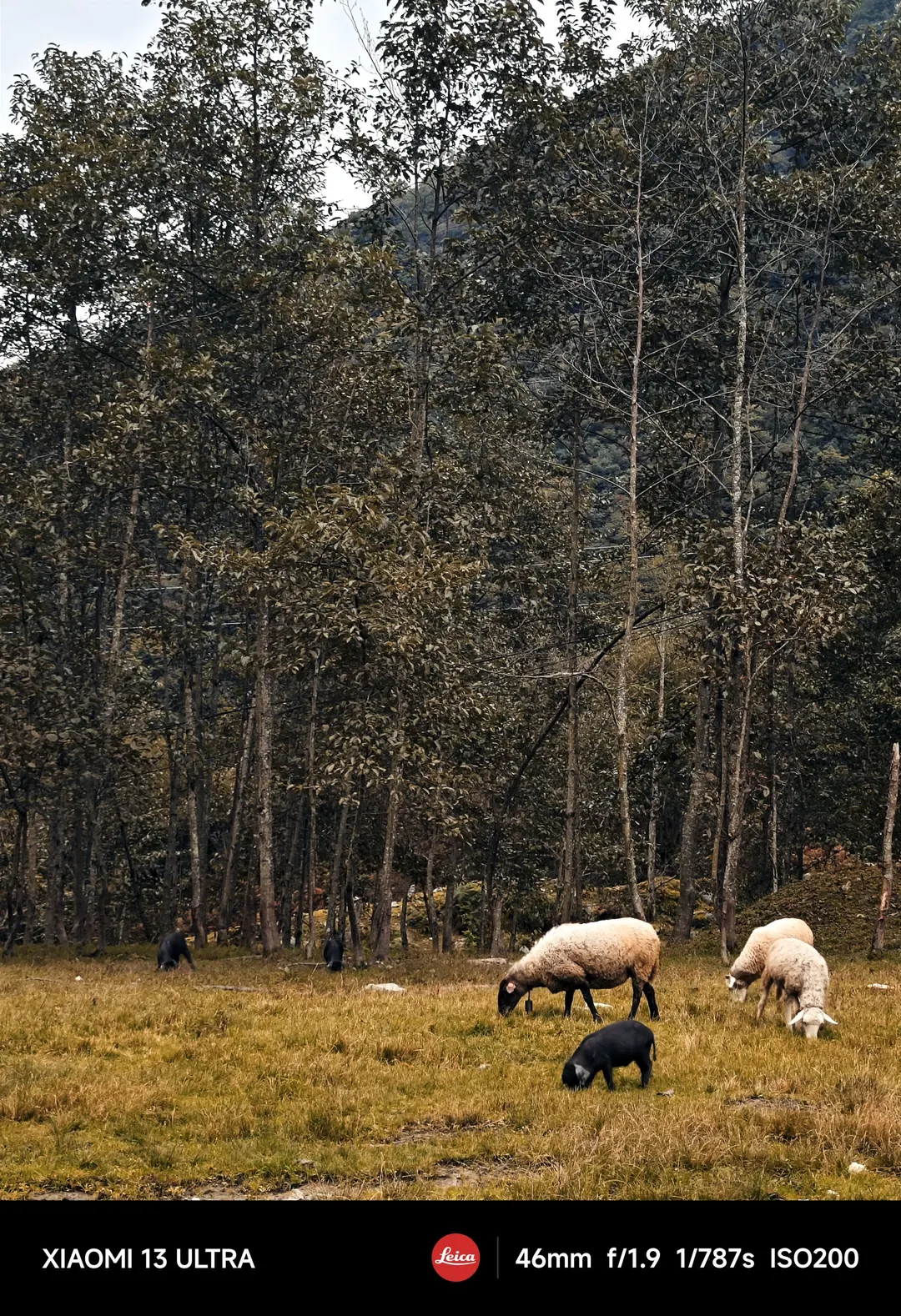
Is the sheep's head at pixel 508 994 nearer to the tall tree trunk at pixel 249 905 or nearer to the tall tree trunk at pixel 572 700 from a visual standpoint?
the tall tree trunk at pixel 572 700

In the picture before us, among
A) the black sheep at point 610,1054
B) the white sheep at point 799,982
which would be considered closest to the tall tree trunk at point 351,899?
the white sheep at point 799,982

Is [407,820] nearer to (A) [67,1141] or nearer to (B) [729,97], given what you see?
(B) [729,97]

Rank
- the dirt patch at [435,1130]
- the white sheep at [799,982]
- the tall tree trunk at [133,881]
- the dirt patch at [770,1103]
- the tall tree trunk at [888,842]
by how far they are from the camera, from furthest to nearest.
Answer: the tall tree trunk at [133,881] → the tall tree trunk at [888,842] → the white sheep at [799,982] → the dirt patch at [770,1103] → the dirt patch at [435,1130]

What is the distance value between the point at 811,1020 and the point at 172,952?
18.4 m

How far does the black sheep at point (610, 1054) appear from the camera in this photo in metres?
12.9

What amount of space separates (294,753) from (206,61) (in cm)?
2413

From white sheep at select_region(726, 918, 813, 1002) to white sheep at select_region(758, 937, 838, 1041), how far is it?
0.93 meters

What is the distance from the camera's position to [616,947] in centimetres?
1702

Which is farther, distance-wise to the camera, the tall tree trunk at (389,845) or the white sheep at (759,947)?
the tall tree trunk at (389,845)
